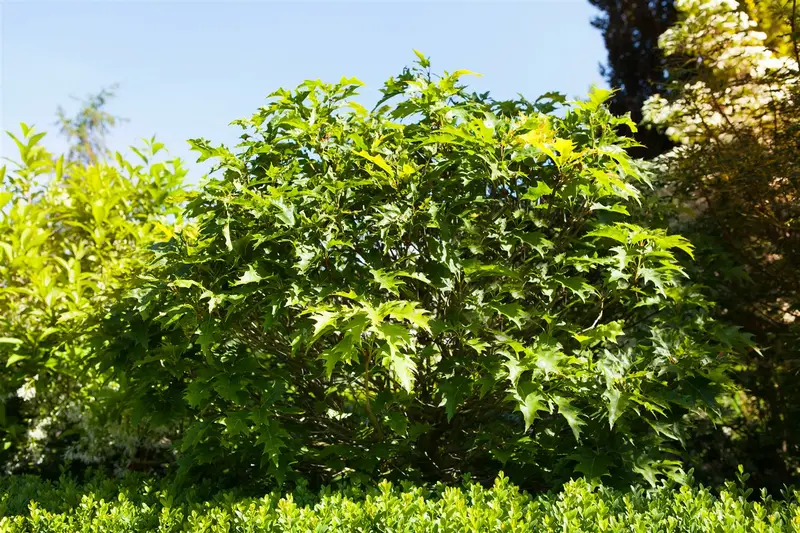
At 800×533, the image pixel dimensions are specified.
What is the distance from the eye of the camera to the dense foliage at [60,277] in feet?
18.3

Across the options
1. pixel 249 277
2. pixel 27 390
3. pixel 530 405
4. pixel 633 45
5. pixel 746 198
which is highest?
pixel 633 45

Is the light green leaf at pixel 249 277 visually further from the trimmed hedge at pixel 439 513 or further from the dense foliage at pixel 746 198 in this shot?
the dense foliage at pixel 746 198

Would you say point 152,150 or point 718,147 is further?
point 152,150

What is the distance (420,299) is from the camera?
4.09 metres

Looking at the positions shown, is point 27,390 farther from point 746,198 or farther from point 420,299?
point 746,198

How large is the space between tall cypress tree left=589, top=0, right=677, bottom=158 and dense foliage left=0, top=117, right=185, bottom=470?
8.03m

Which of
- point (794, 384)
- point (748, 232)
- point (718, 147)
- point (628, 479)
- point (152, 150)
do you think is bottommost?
point (628, 479)

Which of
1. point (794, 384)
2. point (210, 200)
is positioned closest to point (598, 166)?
point (210, 200)

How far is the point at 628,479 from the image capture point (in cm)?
374

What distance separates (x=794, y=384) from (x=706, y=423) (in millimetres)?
821

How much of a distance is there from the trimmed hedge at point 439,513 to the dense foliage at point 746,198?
2329mm

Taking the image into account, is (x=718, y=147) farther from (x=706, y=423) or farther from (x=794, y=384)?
(x=706, y=423)

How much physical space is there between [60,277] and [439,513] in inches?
175

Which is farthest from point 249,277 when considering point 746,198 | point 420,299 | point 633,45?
point 633,45
